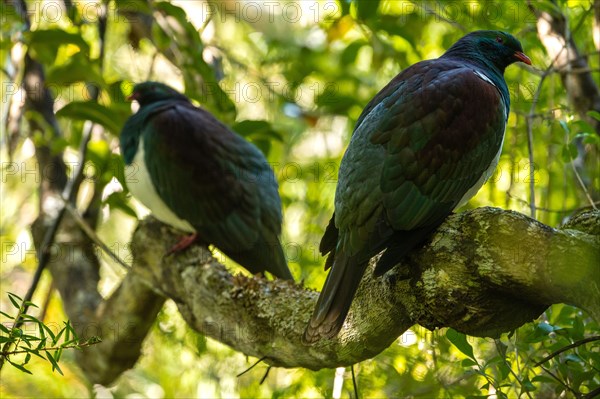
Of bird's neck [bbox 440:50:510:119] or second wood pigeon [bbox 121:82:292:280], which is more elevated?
bird's neck [bbox 440:50:510:119]

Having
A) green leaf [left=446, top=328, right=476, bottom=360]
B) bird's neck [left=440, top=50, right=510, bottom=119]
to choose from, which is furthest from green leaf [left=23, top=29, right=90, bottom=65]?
green leaf [left=446, top=328, right=476, bottom=360]

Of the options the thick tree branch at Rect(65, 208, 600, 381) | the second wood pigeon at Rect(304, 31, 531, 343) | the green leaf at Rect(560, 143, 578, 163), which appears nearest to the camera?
the thick tree branch at Rect(65, 208, 600, 381)

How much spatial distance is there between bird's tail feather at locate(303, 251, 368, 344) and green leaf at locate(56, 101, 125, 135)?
7.53 feet

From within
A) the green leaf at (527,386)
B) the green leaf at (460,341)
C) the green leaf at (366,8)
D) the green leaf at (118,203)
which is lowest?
the green leaf at (527,386)

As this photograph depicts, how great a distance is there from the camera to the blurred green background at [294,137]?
3.68 meters

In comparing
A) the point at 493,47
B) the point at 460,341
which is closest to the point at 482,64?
the point at 493,47

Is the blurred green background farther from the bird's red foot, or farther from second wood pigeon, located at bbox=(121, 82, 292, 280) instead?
the bird's red foot

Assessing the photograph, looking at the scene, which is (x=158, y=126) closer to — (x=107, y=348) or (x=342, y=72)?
(x=107, y=348)

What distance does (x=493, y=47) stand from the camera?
4133 millimetres

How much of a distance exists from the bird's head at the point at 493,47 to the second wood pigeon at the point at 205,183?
5.20 ft

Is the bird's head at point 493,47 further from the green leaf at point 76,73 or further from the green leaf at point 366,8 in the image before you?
the green leaf at point 76,73

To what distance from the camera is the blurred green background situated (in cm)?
368

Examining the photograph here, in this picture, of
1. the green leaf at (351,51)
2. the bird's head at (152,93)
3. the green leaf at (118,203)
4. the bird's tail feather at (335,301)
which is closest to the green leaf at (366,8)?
the green leaf at (351,51)

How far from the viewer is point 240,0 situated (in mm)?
6867
